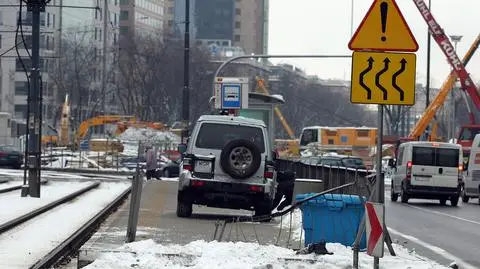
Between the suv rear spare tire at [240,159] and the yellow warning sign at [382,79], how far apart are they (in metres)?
8.69

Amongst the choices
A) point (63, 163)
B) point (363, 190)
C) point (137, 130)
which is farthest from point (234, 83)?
point (137, 130)

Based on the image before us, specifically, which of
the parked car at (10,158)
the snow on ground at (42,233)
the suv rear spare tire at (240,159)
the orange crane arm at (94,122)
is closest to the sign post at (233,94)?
the snow on ground at (42,233)

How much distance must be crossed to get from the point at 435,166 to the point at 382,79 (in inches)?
903

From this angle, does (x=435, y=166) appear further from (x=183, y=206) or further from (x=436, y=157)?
(x=183, y=206)

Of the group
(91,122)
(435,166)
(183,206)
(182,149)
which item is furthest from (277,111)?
(183,206)

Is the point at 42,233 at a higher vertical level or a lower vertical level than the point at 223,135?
lower

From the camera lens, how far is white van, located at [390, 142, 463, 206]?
1341 inches

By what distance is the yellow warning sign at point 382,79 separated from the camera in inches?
465

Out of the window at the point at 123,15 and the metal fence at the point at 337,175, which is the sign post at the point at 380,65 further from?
the window at the point at 123,15

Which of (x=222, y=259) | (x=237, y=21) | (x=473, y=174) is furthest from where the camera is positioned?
(x=237, y=21)

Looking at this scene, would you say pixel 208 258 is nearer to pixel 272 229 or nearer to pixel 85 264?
pixel 85 264

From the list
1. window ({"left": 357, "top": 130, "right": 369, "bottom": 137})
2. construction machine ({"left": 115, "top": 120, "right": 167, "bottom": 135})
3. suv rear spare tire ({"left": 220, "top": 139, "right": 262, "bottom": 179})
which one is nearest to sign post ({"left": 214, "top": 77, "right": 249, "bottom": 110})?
suv rear spare tire ({"left": 220, "top": 139, "right": 262, "bottom": 179})

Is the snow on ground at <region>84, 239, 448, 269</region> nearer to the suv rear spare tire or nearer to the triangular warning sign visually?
the triangular warning sign

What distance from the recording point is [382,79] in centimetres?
1187
